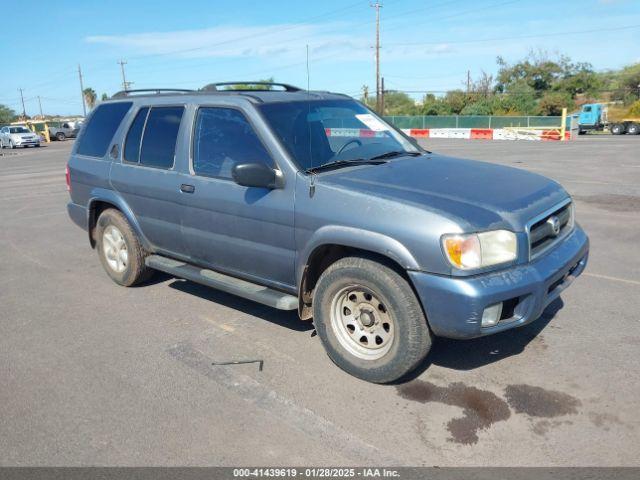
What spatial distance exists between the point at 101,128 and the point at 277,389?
3699mm

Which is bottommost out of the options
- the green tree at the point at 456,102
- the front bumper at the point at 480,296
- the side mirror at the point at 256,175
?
the front bumper at the point at 480,296

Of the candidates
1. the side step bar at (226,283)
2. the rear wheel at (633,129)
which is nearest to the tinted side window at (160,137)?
the side step bar at (226,283)

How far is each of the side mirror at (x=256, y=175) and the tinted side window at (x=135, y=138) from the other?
1808 millimetres

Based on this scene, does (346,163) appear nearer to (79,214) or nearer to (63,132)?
(79,214)

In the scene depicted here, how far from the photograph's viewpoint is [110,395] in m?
3.60

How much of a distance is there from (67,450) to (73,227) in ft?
21.7

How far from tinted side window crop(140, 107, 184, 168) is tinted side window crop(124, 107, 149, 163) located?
0.08 meters

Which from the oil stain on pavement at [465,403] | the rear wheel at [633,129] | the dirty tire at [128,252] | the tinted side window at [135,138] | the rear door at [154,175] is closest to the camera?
the oil stain on pavement at [465,403]

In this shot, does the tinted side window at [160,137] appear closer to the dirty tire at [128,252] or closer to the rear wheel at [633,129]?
the dirty tire at [128,252]

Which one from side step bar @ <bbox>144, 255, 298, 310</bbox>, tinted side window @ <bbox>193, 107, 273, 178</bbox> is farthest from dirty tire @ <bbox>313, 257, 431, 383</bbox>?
tinted side window @ <bbox>193, 107, 273, 178</bbox>

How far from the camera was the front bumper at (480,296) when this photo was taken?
3.13 metres

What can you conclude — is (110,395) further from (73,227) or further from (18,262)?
(73,227)

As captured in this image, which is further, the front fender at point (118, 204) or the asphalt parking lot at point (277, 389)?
the front fender at point (118, 204)

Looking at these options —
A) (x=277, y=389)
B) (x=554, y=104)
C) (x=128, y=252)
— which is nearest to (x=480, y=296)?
(x=277, y=389)
